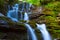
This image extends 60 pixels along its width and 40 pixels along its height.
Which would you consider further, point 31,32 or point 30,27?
point 30,27

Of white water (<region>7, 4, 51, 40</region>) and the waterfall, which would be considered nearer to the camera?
white water (<region>7, 4, 51, 40</region>)

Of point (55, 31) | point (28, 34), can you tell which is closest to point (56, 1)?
point (55, 31)

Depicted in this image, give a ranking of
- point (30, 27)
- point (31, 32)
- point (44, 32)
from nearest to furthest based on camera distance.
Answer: point (31, 32) < point (30, 27) < point (44, 32)

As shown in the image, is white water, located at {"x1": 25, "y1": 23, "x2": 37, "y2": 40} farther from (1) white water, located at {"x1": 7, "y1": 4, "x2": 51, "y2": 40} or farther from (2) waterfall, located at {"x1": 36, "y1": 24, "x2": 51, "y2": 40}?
(2) waterfall, located at {"x1": 36, "y1": 24, "x2": 51, "y2": 40}

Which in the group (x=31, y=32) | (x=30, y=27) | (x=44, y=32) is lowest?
(x=31, y=32)

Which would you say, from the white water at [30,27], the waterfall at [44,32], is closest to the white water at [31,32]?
the white water at [30,27]

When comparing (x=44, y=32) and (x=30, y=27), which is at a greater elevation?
(x=30, y=27)

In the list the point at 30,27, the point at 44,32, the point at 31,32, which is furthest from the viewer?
the point at 44,32

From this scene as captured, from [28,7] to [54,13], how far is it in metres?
1.90

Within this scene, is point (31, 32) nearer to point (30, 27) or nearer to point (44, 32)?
point (30, 27)

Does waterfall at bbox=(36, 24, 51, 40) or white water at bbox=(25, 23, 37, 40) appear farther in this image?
waterfall at bbox=(36, 24, 51, 40)

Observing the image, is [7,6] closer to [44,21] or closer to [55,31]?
[44,21]

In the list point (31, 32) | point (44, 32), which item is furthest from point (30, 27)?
point (44, 32)

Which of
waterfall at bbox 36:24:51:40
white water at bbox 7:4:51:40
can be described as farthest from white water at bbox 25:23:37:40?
waterfall at bbox 36:24:51:40
